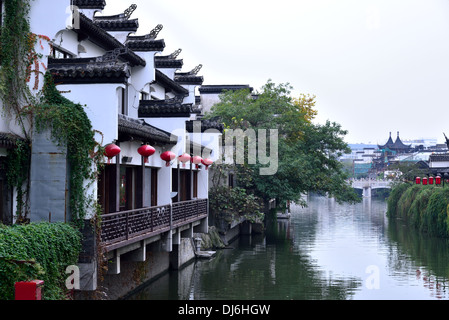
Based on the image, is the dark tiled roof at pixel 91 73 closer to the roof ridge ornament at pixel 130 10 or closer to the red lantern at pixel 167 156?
the red lantern at pixel 167 156

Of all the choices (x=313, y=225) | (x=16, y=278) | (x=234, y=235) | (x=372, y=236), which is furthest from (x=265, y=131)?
(x=16, y=278)

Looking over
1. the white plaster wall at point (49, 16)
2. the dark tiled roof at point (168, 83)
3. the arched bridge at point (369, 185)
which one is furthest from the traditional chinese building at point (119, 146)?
the arched bridge at point (369, 185)

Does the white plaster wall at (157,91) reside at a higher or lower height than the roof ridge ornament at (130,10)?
lower

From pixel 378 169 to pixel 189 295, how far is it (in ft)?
376

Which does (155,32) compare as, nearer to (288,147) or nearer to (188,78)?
(188,78)

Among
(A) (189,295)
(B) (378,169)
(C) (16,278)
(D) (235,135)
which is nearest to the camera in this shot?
(C) (16,278)

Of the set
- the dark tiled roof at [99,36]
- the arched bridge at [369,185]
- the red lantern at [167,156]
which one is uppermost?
the dark tiled roof at [99,36]

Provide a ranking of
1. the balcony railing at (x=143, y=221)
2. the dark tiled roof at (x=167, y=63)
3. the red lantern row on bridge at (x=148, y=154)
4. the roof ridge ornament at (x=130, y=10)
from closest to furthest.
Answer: the red lantern row on bridge at (x=148, y=154) < the balcony railing at (x=143, y=221) < the roof ridge ornament at (x=130, y=10) < the dark tiled roof at (x=167, y=63)

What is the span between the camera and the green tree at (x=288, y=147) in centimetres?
3619

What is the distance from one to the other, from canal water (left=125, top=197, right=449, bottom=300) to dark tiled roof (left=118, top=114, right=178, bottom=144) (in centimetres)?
501

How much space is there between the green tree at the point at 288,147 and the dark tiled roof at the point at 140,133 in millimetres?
14747

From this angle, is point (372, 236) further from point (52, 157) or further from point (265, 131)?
point (52, 157)

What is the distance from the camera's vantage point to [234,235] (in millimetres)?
36531
